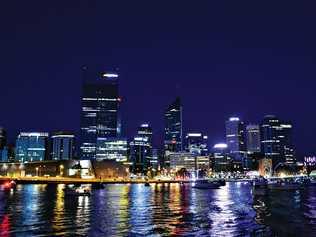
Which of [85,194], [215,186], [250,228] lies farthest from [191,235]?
[215,186]

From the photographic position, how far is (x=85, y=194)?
113500 millimetres

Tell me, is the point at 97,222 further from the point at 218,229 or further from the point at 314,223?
the point at 314,223

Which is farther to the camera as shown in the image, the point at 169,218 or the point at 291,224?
the point at 169,218

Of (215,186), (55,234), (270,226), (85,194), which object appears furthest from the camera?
(215,186)

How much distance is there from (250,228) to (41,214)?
88.0 ft

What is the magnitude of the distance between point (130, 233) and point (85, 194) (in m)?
76.7

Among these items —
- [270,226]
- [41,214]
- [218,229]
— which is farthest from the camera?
[41,214]

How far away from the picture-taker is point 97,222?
155ft

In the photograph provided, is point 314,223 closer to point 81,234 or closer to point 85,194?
point 81,234

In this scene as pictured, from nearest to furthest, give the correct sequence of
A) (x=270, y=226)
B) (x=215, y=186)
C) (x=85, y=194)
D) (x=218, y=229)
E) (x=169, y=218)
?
(x=218, y=229)
(x=270, y=226)
(x=169, y=218)
(x=85, y=194)
(x=215, y=186)

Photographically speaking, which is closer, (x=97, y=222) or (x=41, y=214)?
(x=97, y=222)

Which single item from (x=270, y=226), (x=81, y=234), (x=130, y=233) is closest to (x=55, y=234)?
(x=81, y=234)

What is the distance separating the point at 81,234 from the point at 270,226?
1980 cm

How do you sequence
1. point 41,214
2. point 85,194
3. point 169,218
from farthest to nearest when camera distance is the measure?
point 85,194
point 41,214
point 169,218
